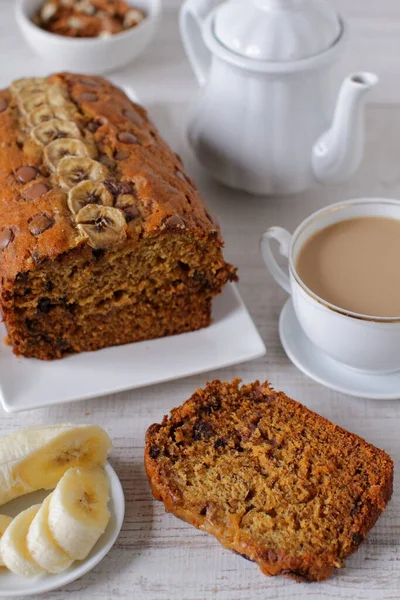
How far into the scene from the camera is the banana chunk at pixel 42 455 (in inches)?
76.1

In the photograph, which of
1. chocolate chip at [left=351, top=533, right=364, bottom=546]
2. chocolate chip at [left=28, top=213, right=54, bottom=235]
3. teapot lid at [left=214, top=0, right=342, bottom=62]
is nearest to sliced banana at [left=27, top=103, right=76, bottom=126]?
chocolate chip at [left=28, top=213, right=54, bottom=235]

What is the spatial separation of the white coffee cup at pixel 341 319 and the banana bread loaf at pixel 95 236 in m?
0.20

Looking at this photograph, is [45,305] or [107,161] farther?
[107,161]

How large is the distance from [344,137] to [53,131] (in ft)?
2.94

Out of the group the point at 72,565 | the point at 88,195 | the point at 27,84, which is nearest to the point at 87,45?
the point at 27,84

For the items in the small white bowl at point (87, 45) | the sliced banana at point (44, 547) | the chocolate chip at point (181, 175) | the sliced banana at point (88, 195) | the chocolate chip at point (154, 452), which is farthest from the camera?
the small white bowl at point (87, 45)

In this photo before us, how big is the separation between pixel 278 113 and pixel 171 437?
1139 millimetres

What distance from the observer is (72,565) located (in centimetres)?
185

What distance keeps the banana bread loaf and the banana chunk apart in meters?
0.41

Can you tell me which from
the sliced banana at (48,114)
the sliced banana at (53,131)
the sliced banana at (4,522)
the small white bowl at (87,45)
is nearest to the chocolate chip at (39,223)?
the sliced banana at (53,131)

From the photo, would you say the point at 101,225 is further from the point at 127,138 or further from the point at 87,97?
the point at 87,97

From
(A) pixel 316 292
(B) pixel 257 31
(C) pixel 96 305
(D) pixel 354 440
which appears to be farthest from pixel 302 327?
(B) pixel 257 31

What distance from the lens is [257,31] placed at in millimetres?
2531

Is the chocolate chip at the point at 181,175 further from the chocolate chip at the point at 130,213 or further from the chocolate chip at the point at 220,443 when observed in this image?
the chocolate chip at the point at 220,443
